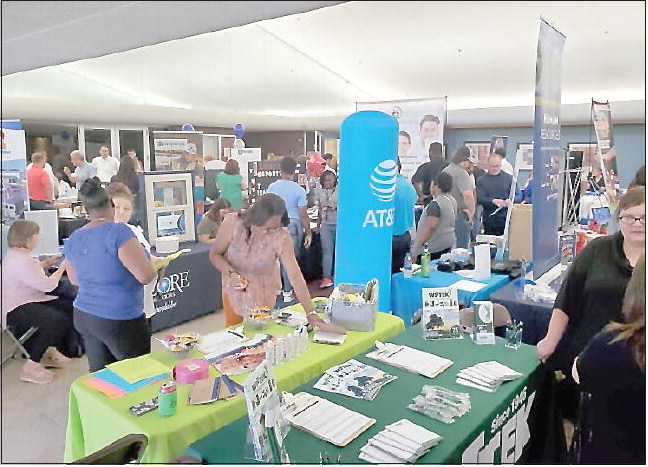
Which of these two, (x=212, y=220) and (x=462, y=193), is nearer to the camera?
(x=212, y=220)

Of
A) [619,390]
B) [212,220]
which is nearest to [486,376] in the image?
[619,390]

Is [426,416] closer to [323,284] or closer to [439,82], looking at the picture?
[323,284]

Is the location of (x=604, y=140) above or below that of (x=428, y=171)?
above

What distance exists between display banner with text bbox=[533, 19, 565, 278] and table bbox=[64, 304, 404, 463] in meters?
1.19

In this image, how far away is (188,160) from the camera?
4.96m

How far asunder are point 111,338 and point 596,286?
6.18ft

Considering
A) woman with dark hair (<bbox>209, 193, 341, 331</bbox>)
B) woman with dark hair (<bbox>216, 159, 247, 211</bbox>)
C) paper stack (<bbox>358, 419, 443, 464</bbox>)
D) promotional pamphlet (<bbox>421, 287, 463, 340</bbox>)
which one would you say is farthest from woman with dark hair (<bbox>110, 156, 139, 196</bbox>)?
paper stack (<bbox>358, 419, 443, 464</bbox>)

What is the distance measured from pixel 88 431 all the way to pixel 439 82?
6363mm

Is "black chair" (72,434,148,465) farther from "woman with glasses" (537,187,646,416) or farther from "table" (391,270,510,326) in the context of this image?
"table" (391,270,510,326)

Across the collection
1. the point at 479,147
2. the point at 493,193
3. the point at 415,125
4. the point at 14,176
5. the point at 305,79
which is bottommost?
the point at 493,193

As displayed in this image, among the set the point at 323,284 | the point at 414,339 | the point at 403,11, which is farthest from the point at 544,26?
the point at 323,284

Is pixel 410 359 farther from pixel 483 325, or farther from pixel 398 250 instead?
pixel 398 250

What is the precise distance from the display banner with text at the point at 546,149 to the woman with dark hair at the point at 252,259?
1193mm

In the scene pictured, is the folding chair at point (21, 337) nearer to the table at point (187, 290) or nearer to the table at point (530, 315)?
the table at point (187, 290)
